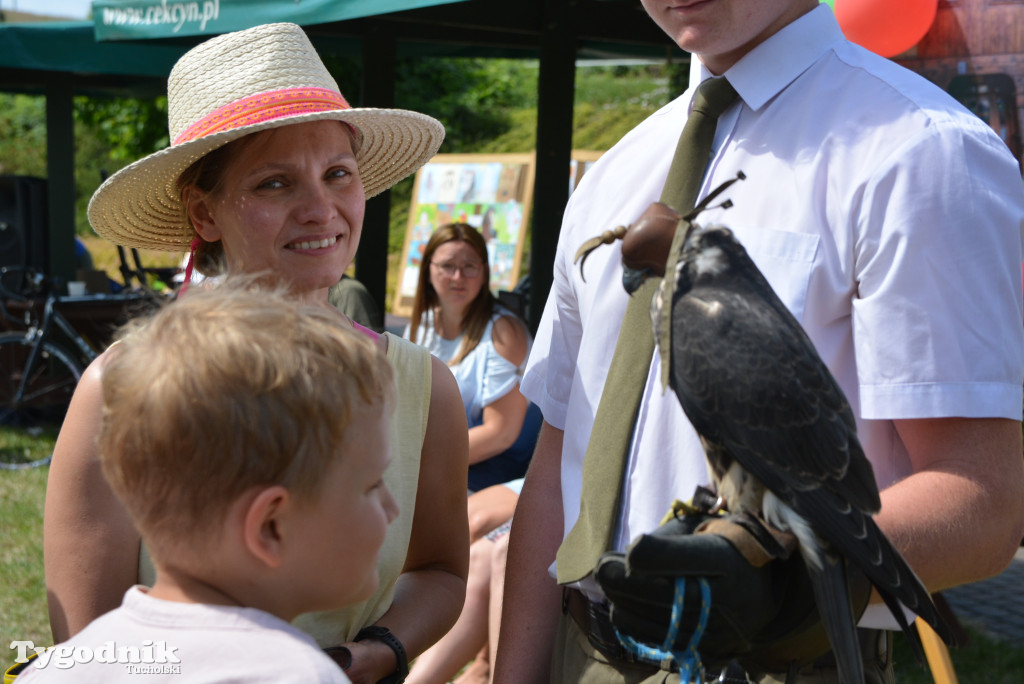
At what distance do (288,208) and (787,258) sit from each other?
98cm

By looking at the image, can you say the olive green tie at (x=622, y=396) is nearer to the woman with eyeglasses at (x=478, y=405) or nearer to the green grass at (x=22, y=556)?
the woman with eyeglasses at (x=478, y=405)

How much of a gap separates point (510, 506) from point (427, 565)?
240 cm

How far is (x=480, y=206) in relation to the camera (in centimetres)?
1049

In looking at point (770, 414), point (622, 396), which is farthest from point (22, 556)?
point (770, 414)

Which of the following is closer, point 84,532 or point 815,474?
point 815,474

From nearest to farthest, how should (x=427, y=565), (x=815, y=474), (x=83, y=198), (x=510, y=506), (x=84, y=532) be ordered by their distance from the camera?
(x=815, y=474) < (x=84, y=532) < (x=427, y=565) < (x=510, y=506) < (x=83, y=198)

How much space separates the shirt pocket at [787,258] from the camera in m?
1.21

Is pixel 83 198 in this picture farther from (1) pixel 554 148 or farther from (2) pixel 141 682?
(2) pixel 141 682

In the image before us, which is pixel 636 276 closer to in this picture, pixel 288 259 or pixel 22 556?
pixel 288 259

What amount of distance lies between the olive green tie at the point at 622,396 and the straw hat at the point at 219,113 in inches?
31.1

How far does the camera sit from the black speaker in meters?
9.72

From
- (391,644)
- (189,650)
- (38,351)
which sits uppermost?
(189,650)

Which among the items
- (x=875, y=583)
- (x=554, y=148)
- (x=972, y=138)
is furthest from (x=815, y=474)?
(x=554, y=148)

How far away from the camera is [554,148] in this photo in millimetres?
5805
